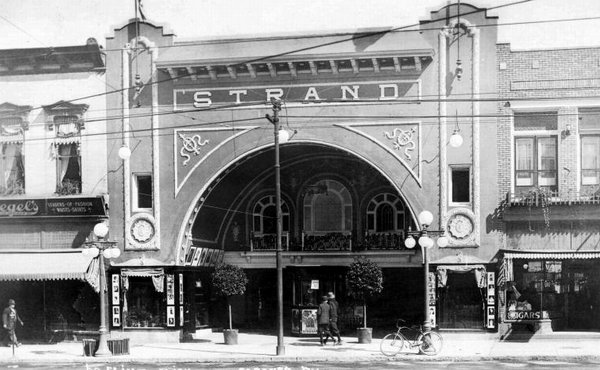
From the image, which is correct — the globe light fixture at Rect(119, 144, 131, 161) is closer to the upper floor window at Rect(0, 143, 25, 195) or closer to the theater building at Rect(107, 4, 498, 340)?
the theater building at Rect(107, 4, 498, 340)

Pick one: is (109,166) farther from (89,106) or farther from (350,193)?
(350,193)

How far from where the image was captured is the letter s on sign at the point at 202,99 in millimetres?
30172

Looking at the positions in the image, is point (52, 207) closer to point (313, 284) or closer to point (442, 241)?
point (313, 284)

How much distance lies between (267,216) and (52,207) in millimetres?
8712

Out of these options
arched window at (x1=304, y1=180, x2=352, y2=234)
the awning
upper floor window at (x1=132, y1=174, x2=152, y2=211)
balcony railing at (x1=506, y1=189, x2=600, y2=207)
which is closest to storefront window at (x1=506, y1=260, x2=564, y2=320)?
balcony railing at (x1=506, y1=189, x2=600, y2=207)

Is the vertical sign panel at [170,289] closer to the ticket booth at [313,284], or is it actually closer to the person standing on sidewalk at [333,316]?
the ticket booth at [313,284]

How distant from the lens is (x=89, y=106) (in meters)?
30.8

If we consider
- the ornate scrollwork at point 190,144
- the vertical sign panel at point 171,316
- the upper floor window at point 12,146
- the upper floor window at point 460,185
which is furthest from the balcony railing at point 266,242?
the upper floor window at point 12,146

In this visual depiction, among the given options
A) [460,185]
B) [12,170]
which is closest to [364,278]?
[460,185]

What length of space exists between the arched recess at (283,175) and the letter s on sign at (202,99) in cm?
236

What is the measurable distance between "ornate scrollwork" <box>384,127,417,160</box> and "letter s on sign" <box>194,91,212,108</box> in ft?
22.1

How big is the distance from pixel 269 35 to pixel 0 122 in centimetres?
1072

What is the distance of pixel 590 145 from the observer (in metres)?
28.0

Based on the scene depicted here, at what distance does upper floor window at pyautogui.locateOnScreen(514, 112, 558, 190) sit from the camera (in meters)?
28.1
